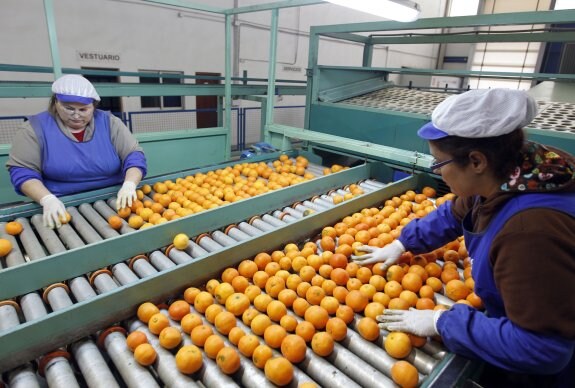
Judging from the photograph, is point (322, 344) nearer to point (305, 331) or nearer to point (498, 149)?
point (305, 331)

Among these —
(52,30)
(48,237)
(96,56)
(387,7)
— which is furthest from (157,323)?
(96,56)

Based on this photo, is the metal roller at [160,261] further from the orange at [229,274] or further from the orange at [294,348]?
the orange at [294,348]

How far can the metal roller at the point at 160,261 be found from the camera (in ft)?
7.23

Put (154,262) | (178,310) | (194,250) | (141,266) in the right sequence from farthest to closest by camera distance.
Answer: (194,250), (154,262), (141,266), (178,310)

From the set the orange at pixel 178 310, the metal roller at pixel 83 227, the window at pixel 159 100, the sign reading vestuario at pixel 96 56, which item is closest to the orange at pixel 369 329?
the orange at pixel 178 310

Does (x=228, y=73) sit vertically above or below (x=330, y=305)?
above

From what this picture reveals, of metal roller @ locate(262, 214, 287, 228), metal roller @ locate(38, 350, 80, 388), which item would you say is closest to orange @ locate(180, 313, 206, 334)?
metal roller @ locate(38, 350, 80, 388)

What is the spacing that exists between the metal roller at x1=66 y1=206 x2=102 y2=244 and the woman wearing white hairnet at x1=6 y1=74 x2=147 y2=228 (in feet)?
0.40

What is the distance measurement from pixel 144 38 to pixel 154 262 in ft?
31.6

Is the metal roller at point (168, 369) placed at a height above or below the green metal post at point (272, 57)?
below

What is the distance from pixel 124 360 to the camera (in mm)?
1537

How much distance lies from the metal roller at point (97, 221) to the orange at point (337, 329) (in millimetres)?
1723

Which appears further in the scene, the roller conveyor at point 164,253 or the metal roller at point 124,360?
the roller conveyor at point 164,253

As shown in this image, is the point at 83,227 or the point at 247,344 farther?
the point at 83,227
